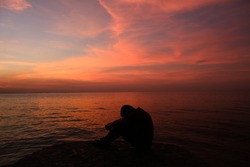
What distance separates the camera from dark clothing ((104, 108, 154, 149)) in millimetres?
7039

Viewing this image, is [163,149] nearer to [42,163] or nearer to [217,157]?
[217,157]

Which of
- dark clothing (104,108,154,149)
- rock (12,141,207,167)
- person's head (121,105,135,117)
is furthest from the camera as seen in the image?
person's head (121,105,135,117)

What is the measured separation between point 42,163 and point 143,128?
360cm

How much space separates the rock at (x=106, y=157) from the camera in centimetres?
621

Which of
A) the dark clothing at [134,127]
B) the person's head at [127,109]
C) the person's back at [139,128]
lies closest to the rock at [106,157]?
the person's back at [139,128]

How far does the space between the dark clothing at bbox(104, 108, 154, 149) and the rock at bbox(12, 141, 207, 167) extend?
62 cm

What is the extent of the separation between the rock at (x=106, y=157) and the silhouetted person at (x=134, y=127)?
0.50 metres

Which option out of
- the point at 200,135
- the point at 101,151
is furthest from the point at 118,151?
the point at 200,135

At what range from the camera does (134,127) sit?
7.08m

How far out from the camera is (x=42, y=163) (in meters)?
6.11

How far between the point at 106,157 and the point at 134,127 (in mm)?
1443

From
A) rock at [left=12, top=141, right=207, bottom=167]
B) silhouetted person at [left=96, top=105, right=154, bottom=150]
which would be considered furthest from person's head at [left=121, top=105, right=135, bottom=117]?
rock at [left=12, top=141, right=207, bottom=167]

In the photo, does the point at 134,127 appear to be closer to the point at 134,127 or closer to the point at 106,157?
the point at 134,127

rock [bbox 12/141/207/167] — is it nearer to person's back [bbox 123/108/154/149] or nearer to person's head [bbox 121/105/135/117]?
person's back [bbox 123/108/154/149]
